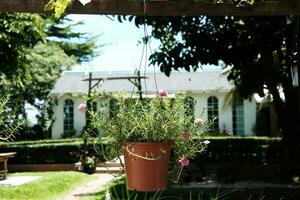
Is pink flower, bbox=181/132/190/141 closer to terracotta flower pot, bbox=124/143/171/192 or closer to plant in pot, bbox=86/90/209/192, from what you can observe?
plant in pot, bbox=86/90/209/192

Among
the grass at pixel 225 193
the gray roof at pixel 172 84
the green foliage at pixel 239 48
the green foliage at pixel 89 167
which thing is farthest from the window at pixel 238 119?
Answer: the grass at pixel 225 193

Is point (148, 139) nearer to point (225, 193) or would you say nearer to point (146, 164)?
point (146, 164)

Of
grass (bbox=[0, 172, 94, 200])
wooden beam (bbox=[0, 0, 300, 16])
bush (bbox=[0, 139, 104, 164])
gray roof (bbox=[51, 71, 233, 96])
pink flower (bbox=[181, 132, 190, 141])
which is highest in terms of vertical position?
gray roof (bbox=[51, 71, 233, 96])

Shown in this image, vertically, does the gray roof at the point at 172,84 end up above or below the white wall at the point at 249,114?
above

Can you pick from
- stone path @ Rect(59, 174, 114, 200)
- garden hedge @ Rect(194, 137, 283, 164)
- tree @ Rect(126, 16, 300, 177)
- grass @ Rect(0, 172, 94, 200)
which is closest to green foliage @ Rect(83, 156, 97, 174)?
stone path @ Rect(59, 174, 114, 200)

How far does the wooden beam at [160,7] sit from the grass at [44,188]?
8.40 metres

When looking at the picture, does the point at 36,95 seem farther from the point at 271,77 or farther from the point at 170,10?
the point at 170,10

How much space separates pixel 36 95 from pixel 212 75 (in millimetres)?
10721

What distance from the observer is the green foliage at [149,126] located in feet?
11.9

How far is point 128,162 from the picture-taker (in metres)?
3.62

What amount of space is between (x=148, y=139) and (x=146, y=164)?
0.18m

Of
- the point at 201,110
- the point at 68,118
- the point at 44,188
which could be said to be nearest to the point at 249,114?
the point at 201,110

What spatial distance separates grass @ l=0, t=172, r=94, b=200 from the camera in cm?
1205

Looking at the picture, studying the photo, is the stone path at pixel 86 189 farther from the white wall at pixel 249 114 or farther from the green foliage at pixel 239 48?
the white wall at pixel 249 114
